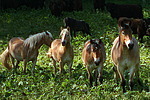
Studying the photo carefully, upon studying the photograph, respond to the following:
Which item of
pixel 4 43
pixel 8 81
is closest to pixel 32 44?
pixel 8 81

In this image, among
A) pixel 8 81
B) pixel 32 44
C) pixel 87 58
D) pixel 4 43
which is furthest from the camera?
pixel 4 43

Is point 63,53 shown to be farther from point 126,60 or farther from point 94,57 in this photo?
point 126,60

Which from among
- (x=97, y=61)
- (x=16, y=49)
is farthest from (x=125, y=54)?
(x=16, y=49)

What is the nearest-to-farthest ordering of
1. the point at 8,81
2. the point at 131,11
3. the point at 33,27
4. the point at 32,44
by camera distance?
the point at 8,81
the point at 32,44
the point at 33,27
the point at 131,11

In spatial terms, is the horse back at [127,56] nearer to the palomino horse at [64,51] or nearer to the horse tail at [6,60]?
the palomino horse at [64,51]

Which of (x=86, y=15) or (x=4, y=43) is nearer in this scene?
(x=4, y=43)

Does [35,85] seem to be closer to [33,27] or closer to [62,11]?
[33,27]

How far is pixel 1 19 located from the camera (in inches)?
937

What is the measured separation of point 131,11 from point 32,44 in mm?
13435

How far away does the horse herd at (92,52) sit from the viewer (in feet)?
27.9

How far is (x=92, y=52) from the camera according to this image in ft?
30.0


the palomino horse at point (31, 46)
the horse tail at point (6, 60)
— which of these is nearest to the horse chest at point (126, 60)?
the palomino horse at point (31, 46)

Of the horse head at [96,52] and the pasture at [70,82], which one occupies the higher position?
the horse head at [96,52]

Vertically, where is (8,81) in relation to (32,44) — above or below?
below
